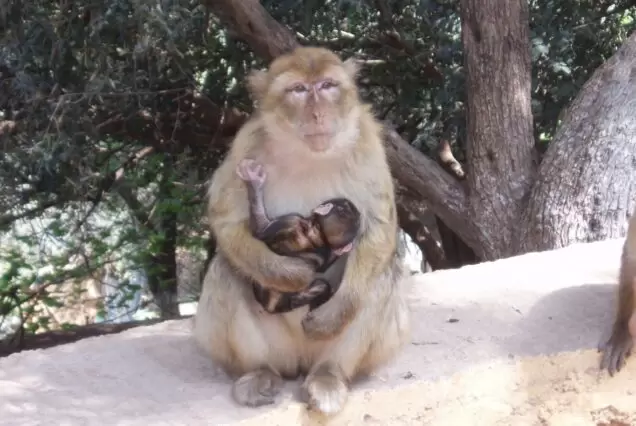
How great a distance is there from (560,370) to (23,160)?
3.49 meters

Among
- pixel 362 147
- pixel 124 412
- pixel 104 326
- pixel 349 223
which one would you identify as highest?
pixel 362 147

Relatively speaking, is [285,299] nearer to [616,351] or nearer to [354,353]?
[354,353]

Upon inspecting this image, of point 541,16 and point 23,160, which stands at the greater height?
point 541,16

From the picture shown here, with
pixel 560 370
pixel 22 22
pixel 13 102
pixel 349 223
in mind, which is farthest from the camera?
pixel 13 102

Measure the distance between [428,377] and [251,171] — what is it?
101 cm

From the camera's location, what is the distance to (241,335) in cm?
312

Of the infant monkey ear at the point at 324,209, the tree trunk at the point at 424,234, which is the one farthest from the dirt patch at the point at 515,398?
the tree trunk at the point at 424,234

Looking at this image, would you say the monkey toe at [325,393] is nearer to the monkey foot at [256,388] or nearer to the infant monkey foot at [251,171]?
the monkey foot at [256,388]

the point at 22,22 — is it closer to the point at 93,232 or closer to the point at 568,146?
the point at 93,232

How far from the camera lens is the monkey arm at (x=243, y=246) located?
3.04 m

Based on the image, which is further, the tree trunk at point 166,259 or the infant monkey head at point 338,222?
the tree trunk at point 166,259

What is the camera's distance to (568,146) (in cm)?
601

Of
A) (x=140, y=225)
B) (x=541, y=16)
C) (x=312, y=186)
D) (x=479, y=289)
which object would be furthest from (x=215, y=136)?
(x=312, y=186)

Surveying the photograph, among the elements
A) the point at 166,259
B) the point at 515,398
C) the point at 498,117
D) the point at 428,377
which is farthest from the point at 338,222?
the point at 166,259
